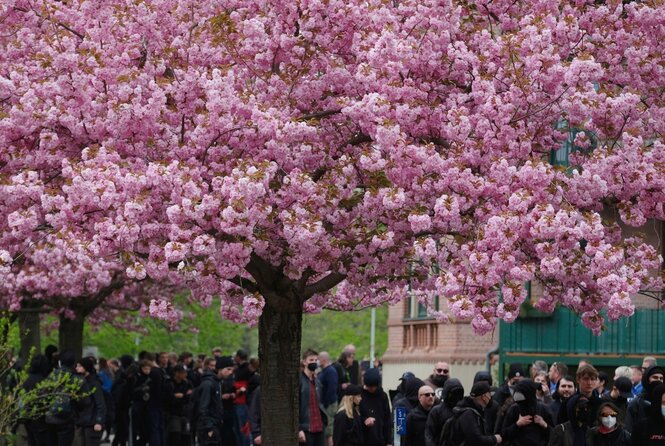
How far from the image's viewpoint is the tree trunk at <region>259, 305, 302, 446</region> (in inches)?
752

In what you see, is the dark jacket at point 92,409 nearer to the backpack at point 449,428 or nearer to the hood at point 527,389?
the backpack at point 449,428

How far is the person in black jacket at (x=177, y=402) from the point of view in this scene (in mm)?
26594

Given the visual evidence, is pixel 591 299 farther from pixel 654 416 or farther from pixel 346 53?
pixel 346 53

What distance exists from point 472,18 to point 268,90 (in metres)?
2.44

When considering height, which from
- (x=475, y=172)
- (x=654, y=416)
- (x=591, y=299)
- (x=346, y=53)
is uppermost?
(x=346, y=53)

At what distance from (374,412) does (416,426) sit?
1429 millimetres

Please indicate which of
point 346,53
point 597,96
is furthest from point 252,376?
point 597,96

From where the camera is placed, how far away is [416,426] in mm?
18000

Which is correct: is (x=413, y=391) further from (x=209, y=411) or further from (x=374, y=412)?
(x=209, y=411)

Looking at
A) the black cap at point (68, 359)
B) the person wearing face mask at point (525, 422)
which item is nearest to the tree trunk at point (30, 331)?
the black cap at point (68, 359)

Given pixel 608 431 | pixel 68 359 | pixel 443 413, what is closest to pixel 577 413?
pixel 608 431

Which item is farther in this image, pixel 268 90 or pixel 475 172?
pixel 268 90

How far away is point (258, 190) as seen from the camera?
1540cm

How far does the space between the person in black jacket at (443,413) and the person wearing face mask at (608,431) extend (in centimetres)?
230
